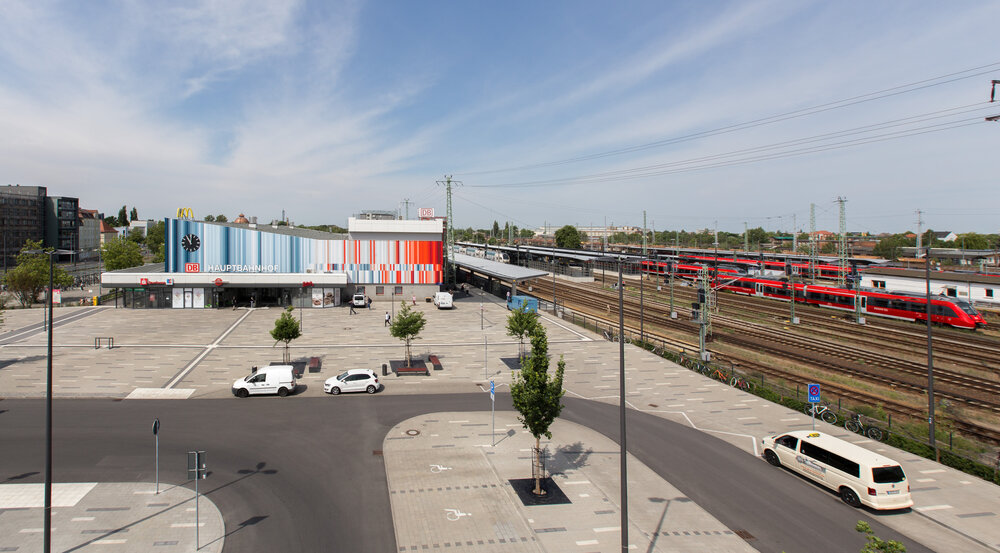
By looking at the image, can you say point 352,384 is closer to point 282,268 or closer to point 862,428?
point 862,428

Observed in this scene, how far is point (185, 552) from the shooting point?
11555mm

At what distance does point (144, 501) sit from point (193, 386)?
42.2 feet

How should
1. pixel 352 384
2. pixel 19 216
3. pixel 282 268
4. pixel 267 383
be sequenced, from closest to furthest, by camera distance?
pixel 267 383
pixel 352 384
pixel 282 268
pixel 19 216


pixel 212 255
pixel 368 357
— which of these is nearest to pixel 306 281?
pixel 212 255

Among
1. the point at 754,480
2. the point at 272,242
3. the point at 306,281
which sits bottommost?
the point at 754,480

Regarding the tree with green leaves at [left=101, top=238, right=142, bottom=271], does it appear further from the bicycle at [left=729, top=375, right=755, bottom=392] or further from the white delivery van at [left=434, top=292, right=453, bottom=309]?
the bicycle at [left=729, top=375, right=755, bottom=392]

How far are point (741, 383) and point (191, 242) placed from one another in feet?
175

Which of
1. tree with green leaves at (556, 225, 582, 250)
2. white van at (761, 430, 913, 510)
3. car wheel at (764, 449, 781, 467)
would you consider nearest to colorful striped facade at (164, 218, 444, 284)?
car wheel at (764, 449, 781, 467)

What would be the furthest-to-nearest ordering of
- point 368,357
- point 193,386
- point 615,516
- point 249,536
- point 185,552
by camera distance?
point 368,357 < point 193,386 < point 615,516 < point 249,536 < point 185,552

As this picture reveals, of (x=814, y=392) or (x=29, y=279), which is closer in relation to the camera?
(x=814, y=392)

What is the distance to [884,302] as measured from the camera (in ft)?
158

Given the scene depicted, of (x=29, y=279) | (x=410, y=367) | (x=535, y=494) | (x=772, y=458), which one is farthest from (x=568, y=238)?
(x=535, y=494)

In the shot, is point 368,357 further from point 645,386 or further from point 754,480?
point 754,480

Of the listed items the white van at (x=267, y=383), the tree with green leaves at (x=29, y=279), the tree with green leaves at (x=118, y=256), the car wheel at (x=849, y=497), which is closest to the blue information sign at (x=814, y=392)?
the car wheel at (x=849, y=497)
